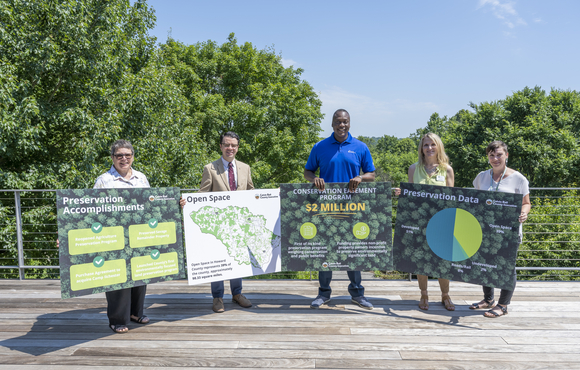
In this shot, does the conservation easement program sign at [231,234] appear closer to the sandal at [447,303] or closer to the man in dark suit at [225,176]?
the man in dark suit at [225,176]

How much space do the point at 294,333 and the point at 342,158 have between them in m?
1.78

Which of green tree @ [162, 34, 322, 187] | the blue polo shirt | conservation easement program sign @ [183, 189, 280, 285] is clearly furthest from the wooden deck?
green tree @ [162, 34, 322, 187]

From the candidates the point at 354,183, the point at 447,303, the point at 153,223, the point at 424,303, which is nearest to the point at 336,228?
the point at 354,183

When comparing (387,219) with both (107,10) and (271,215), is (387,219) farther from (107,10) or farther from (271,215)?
(107,10)

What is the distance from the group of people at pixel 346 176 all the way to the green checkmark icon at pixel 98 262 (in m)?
0.37

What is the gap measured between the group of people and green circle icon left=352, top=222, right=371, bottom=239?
1.28 feet

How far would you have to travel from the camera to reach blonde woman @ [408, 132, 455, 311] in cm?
361

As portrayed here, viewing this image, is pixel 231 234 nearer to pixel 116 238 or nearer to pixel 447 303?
pixel 116 238

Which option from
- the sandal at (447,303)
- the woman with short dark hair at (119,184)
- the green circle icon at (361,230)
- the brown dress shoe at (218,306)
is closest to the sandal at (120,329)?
the woman with short dark hair at (119,184)

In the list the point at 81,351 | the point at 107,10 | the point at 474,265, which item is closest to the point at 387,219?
the point at 474,265

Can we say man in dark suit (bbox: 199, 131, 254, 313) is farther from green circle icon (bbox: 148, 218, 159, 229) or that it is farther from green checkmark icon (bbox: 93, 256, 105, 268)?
green checkmark icon (bbox: 93, 256, 105, 268)

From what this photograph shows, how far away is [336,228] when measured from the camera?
382cm

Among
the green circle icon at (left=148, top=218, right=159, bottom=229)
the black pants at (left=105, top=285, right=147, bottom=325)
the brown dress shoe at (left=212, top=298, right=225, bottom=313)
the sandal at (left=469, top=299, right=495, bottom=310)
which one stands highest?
the green circle icon at (left=148, top=218, right=159, bottom=229)

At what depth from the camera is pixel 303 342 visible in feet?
10.0
